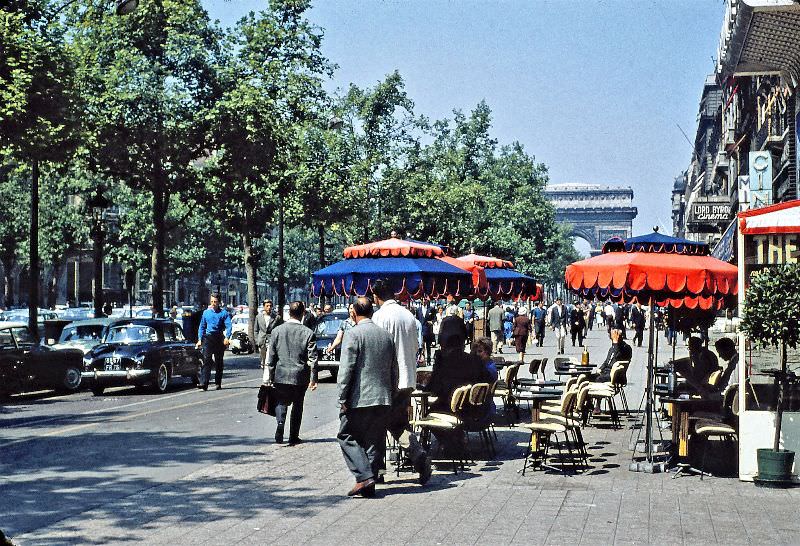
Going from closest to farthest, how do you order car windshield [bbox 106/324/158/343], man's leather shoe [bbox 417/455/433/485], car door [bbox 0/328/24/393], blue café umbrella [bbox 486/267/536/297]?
1. man's leather shoe [bbox 417/455/433/485]
2. car door [bbox 0/328/24/393]
3. blue café umbrella [bbox 486/267/536/297]
4. car windshield [bbox 106/324/158/343]

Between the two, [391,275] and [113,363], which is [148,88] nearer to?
[113,363]

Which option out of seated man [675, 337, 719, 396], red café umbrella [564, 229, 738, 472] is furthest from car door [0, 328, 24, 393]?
seated man [675, 337, 719, 396]

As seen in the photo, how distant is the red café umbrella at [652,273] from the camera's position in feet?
39.0

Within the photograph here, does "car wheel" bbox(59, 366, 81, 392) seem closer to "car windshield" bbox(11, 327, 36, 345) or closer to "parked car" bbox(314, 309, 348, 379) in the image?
"car windshield" bbox(11, 327, 36, 345)

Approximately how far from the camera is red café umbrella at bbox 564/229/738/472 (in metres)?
11.9

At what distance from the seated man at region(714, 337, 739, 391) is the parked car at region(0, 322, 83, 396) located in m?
13.0

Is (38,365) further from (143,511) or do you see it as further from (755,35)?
(755,35)

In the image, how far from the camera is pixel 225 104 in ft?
103

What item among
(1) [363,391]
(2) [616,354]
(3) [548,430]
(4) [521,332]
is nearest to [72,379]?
(2) [616,354]

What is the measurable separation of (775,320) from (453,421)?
358 centimetres

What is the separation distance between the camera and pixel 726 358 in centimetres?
1461

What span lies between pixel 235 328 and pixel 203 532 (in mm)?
36969

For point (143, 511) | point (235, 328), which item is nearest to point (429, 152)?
point (235, 328)

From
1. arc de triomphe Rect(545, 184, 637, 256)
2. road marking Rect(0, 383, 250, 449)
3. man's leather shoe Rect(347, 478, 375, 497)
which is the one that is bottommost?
road marking Rect(0, 383, 250, 449)
